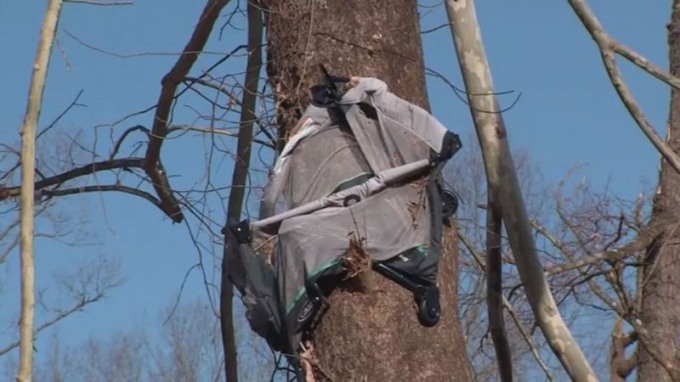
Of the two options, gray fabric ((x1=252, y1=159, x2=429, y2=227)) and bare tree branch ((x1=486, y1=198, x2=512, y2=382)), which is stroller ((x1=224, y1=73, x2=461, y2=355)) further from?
bare tree branch ((x1=486, y1=198, x2=512, y2=382))

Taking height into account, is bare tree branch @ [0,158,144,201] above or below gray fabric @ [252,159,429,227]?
above

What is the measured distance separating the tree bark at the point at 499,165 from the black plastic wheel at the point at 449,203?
1.21ft

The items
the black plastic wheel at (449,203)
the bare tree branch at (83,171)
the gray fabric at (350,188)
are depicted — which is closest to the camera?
the gray fabric at (350,188)

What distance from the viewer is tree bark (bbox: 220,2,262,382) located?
4594 mm

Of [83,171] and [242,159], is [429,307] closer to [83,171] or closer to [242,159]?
[242,159]

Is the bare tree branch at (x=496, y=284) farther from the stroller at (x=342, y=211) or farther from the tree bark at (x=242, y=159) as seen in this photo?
the tree bark at (x=242, y=159)

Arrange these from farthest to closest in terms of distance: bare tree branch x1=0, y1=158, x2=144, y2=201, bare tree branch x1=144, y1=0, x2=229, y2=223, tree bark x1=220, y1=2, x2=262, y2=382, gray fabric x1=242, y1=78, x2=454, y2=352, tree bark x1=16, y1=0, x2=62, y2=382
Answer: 1. bare tree branch x1=0, y1=158, x2=144, y2=201
2. bare tree branch x1=144, y1=0, x2=229, y2=223
3. tree bark x1=220, y1=2, x2=262, y2=382
4. gray fabric x1=242, y1=78, x2=454, y2=352
5. tree bark x1=16, y1=0, x2=62, y2=382

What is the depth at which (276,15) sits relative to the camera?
419 centimetres

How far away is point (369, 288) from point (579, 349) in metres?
0.65

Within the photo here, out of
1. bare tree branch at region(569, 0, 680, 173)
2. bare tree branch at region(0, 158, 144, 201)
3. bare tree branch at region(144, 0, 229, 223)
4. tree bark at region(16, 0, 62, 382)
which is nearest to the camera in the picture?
tree bark at region(16, 0, 62, 382)

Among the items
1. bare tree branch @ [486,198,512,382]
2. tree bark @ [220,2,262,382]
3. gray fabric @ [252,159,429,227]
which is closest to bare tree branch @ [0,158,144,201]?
tree bark @ [220,2,262,382]

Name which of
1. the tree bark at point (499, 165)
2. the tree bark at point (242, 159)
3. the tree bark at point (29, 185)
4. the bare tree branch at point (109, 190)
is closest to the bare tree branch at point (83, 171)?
the bare tree branch at point (109, 190)

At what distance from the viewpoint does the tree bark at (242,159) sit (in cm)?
459

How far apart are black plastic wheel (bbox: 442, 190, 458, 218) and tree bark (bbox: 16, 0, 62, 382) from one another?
64.3 inches
